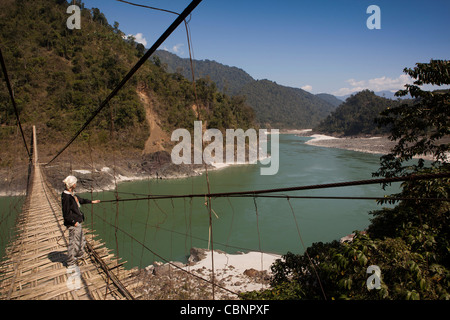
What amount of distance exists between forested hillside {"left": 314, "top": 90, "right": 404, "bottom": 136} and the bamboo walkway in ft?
138

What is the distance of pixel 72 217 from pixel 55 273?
58cm

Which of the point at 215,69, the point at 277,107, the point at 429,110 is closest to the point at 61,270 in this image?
the point at 429,110

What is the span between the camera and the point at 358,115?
144 ft

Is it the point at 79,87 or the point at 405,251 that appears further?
the point at 79,87

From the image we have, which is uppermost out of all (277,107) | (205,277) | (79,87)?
(277,107)

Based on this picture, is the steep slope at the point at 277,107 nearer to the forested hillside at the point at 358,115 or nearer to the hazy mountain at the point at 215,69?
the forested hillside at the point at 358,115

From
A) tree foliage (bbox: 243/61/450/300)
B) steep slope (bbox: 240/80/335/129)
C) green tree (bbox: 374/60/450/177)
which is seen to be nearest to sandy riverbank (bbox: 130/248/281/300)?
tree foliage (bbox: 243/61/450/300)

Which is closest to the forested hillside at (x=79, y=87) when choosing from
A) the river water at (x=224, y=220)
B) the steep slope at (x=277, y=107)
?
the river water at (x=224, y=220)

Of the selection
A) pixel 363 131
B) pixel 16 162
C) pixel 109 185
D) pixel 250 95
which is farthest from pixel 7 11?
pixel 250 95

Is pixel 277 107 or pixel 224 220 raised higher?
pixel 277 107

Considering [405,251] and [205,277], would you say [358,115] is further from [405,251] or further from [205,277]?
[405,251]

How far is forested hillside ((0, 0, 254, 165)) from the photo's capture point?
52.5 ft

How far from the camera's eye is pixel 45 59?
769 inches

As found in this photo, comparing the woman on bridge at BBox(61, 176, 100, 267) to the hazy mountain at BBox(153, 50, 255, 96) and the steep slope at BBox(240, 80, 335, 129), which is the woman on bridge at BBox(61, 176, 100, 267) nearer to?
the steep slope at BBox(240, 80, 335, 129)
